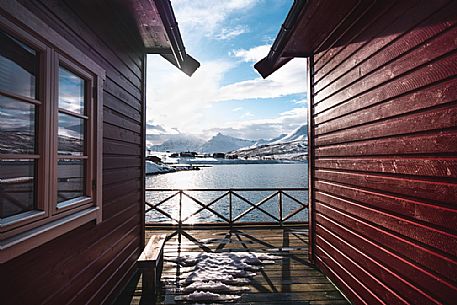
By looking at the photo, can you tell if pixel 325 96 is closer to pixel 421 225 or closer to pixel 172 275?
pixel 421 225

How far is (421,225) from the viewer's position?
1.88 metres

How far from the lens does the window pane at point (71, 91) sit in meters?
2.05

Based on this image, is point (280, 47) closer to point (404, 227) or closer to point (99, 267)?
point (404, 227)

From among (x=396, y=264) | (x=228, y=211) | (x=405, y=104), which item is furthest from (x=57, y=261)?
(x=228, y=211)

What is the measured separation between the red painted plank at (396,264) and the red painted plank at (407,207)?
24cm

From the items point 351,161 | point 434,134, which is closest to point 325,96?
point 351,161

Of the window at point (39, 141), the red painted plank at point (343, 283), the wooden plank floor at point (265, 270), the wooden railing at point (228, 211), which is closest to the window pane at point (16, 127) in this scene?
the window at point (39, 141)

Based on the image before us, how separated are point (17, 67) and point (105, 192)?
1496 millimetres

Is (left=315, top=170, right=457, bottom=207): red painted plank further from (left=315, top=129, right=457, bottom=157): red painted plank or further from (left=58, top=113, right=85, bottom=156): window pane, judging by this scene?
(left=58, top=113, right=85, bottom=156): window pane

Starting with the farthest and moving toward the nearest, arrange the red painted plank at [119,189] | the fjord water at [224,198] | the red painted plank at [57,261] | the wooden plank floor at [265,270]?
the fjord water at [224,198] < the wooden plank floor at [265,270] < the red painted plank at [119,189] < the red painted plank at [57,261]

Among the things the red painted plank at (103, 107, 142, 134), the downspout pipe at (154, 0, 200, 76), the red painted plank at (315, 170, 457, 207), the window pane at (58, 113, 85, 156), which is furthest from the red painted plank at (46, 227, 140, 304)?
the red painted plank at (315, 170, 457, 207)

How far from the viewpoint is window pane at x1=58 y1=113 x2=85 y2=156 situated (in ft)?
6.73

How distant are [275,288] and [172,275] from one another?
1.28 meters

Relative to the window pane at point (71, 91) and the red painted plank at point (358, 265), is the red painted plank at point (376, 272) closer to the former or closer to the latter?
the red painted plank at point (358, 265)
